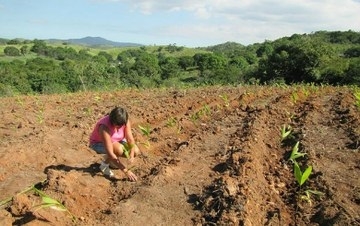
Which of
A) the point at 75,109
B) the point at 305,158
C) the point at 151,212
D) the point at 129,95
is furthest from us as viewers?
the point at 129,95

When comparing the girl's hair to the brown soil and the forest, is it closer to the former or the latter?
the brown soil

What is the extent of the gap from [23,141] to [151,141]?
89.0 inches

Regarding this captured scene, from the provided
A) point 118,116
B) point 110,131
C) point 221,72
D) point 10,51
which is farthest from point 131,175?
A: point 10,51

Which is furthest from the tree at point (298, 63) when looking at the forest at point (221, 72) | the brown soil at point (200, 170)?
the brown soil at point (200, 170)

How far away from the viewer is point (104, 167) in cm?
604

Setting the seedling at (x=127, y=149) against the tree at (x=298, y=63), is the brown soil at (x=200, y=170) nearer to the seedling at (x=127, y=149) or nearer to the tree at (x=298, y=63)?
the seedling at (x=127, y=149)

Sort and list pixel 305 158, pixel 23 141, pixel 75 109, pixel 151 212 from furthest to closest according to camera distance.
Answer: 1. pixel 75 109
2. pixel 23 141
3. pixel 305 158
4. pixel 151 212

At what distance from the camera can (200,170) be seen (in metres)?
6.27

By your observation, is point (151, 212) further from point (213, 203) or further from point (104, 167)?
point (104, 167)

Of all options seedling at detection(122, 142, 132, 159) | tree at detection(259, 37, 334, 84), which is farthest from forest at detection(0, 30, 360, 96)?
seedling at detection(122, 142, 132, 159)

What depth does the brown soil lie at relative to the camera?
4.87 meters

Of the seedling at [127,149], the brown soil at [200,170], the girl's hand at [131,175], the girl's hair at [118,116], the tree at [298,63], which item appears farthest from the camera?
the tree at [298,63]

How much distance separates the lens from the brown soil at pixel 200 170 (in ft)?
16.0

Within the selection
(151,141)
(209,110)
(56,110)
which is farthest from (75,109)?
(151,141)
